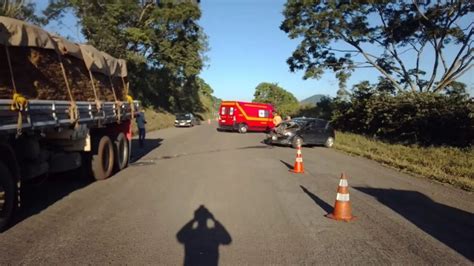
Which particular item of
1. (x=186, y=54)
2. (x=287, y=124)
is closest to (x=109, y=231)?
(x=287, y=124)

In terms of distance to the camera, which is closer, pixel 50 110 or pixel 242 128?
pixel 50 110

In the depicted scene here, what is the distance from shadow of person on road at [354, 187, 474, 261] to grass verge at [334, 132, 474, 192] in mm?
2803

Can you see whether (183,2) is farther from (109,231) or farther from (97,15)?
(109,231)

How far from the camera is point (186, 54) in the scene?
1838 inches

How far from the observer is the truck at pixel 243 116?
35375 mm

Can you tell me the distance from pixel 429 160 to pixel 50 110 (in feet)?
44.9

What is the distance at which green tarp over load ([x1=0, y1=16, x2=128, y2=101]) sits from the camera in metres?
6.75

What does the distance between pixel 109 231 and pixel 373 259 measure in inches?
135

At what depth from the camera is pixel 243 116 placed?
35438 mm

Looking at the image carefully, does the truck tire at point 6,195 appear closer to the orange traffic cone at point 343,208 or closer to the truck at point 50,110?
the truck at point 50,110

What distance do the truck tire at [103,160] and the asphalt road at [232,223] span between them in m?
0.25

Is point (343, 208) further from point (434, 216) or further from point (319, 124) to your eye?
point (319, 124)

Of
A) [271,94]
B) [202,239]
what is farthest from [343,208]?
[271,94]

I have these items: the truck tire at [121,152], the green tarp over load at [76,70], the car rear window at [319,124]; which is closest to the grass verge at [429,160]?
the car rear window at [319,124]
